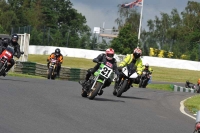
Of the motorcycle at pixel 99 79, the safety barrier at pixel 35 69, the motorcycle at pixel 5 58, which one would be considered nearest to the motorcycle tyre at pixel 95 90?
the motorcycle at pixel 99 79

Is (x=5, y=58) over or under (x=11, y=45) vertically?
under

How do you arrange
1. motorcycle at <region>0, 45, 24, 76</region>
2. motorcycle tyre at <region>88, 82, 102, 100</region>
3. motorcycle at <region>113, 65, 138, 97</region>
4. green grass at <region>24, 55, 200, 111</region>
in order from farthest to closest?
green grass at <region>24, 55, 200, 111</region> → motorcycle at <region>0, 45, 24, 76</region> → motorcycle at <region>113, 65, 138, 97</region> → motorcycle tyre at <region>88, 82, 102, 100</region>

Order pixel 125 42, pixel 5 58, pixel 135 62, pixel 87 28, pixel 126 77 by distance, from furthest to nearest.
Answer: pixel 87 28
pixel 125 42
pixel 5 58
pixel 135 62
pixel 126 77

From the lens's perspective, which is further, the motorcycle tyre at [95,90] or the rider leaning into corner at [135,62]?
the rider leaning into corner at [135,62]

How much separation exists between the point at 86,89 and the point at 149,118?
357 cm

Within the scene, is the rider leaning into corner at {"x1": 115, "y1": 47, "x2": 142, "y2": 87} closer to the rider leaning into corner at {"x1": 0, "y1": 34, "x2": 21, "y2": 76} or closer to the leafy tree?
the rider leaning into corner at {"x1": 0, "y1": 34, "x2": 21, "y2": 76}

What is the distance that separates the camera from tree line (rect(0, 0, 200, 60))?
6850 cm

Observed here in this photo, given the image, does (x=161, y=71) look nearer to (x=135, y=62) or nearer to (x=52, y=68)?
(x=52, y=68)

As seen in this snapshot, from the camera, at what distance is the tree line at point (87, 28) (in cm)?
6850

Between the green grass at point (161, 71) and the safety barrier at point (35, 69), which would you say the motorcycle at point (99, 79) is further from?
the green grass at point (161, 71)

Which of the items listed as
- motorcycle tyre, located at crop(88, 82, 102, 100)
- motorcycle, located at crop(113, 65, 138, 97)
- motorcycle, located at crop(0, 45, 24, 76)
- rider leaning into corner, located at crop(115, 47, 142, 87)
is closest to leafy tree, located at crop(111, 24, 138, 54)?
motorcycle, located at crop(0, 45, 24, 76)

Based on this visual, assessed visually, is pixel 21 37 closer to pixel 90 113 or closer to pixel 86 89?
pixel 86 89

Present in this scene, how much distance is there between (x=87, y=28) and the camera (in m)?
127

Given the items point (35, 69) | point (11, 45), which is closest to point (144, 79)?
point (35, 69)
